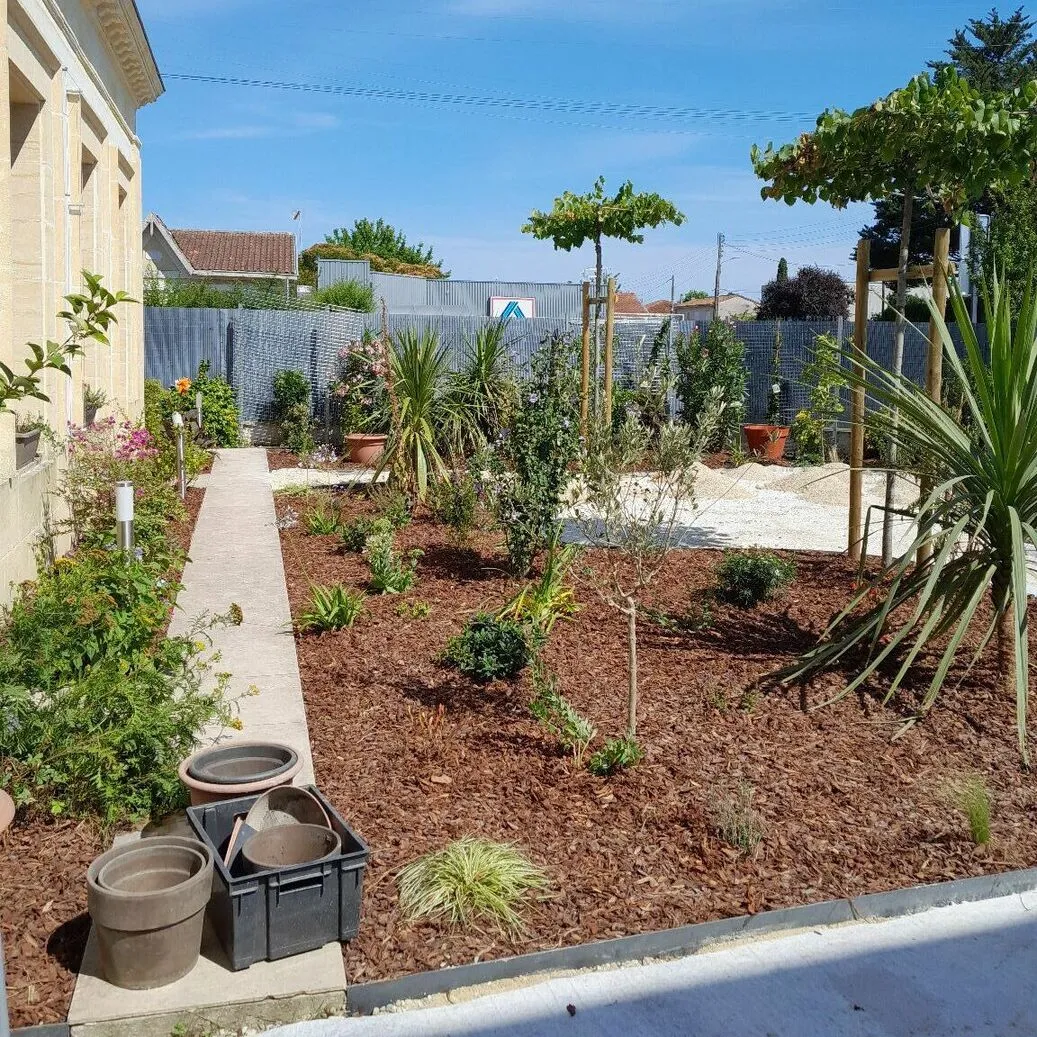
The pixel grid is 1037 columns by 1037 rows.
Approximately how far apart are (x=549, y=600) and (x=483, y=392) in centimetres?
612

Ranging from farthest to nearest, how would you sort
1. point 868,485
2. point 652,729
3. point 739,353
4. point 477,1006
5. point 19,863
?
point 739,353 < point 868,485 < point 652,729 < point 19,863 < point 477,1006

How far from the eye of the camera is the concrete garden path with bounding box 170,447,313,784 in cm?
514

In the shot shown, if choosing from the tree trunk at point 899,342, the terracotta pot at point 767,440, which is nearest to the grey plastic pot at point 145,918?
the tree trunk at point 899,342

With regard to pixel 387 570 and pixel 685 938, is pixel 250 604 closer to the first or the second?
pixel 387 570

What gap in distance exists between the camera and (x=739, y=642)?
621cm

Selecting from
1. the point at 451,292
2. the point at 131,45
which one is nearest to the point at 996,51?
the point at 451,292

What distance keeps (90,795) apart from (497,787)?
5.07 ft

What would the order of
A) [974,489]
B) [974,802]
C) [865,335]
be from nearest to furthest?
[974,802]
[974,489]
[865,335]

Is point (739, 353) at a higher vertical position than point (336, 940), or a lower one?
higher

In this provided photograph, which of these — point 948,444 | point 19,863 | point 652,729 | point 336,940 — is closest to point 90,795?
point 19,863

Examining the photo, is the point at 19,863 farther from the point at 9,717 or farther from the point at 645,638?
the point at 645,638

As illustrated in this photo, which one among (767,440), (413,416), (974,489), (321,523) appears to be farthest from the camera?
(767,440)

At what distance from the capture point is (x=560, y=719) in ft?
16.3

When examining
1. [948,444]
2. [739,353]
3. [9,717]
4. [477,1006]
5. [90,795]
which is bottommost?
[477,1006]
